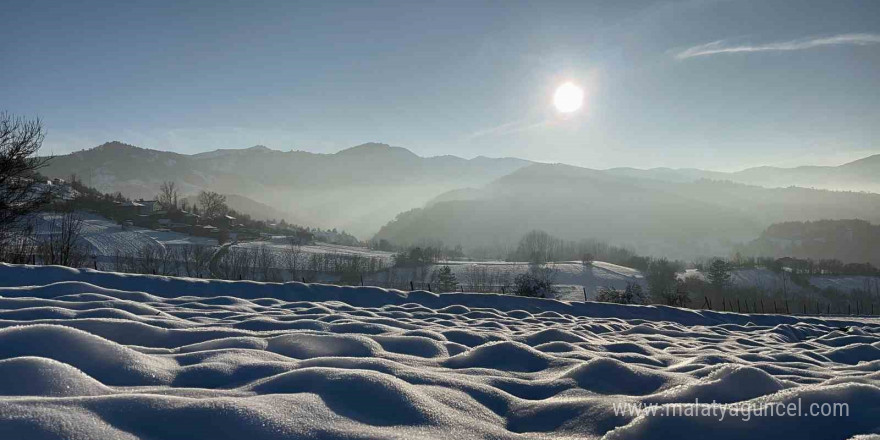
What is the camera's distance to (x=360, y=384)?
2275 millimetres

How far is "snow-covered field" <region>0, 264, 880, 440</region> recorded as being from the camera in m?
1.75

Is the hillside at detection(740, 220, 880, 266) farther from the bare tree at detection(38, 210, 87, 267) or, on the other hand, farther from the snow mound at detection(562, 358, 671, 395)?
the snow mound at detection(562, 358, 671, 395)

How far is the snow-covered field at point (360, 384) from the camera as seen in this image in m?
1.75

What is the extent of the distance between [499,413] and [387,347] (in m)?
1.67

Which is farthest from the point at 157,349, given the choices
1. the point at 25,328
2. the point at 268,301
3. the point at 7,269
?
the point at 7,269

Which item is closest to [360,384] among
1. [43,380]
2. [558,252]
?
[43,380]

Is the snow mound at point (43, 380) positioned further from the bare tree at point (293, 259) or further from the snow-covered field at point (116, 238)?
the snow-covered field at point (116, 238)

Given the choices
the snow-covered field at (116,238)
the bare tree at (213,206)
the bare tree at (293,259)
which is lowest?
the bare tree at (293,259)

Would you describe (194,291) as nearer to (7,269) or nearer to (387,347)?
(7,269)

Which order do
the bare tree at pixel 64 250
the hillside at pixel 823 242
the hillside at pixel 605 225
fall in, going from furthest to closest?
the hillside at pixel 605 225
the hillside at pixel 823 242
the bare tree at pixel 64 250

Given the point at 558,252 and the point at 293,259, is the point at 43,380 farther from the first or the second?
the point at 558,252

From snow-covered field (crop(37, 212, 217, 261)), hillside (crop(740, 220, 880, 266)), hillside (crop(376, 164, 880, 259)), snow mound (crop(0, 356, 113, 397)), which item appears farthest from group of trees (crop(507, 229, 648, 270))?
snow mound (crop(0, 356, 113, 397))

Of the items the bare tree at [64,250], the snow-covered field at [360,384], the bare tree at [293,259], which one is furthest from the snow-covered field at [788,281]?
the snow-covered field at [360,384]

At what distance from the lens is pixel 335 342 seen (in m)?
3.58
